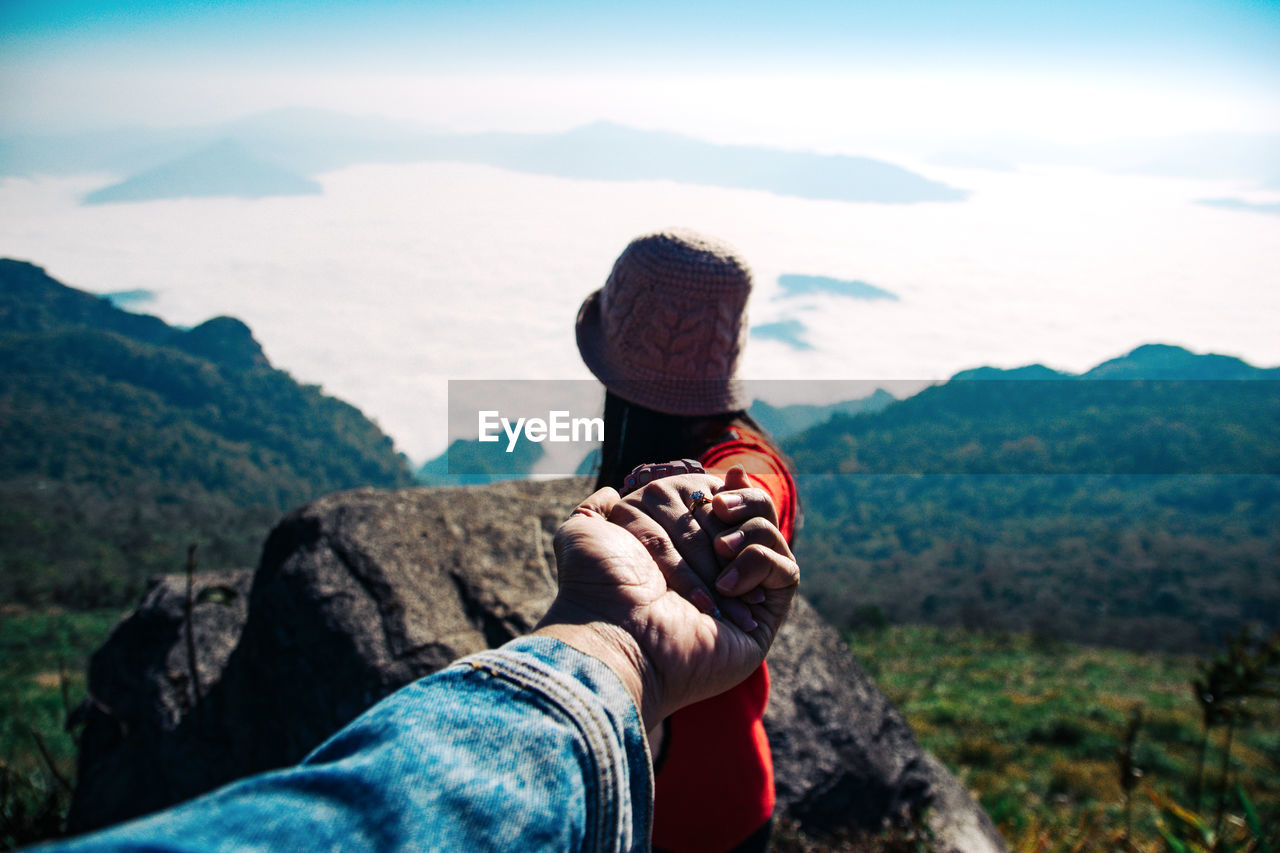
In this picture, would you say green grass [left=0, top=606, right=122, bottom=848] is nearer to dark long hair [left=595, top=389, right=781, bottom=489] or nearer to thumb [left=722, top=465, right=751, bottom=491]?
dark long hair [left=595, top=389, right=781, bottom=489]

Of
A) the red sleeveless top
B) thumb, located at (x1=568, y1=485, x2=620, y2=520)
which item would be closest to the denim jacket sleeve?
thumb, located at (x1=568, y1=485, x2=620, y2=520)

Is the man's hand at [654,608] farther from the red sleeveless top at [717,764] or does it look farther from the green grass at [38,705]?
the green grass at [38,705]

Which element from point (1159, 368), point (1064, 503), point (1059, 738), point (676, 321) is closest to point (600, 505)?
point (676, 321)

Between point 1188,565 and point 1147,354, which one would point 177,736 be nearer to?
point 1188,565

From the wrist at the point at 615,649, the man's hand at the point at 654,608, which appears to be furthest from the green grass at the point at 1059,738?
the wrist at the point at 615,649

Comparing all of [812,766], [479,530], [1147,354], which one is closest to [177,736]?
[479,530]

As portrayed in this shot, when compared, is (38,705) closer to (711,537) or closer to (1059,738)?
(1059,738)
